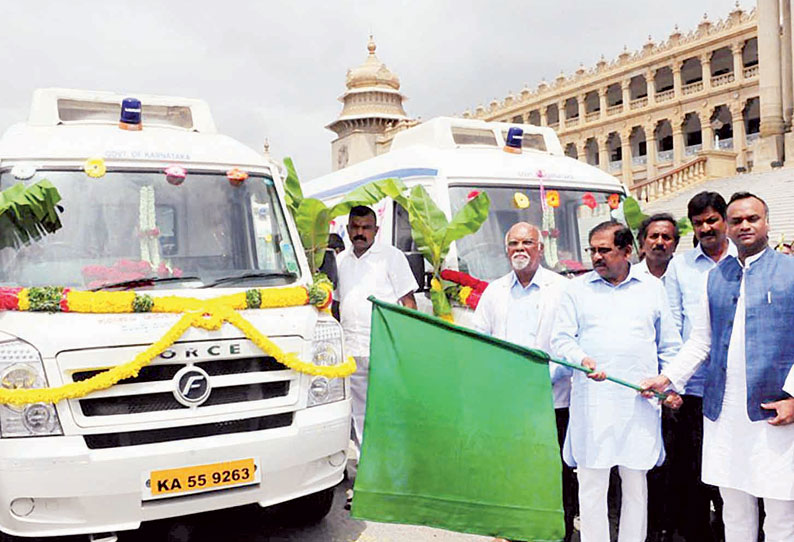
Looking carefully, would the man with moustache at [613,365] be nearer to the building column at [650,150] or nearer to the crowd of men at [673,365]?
the crowd of men at [673,365]

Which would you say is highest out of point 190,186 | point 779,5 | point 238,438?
point 779,5

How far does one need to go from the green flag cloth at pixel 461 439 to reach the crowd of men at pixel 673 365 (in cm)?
29

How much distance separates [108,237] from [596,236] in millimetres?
2826

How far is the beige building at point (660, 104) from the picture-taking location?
48.7 metres

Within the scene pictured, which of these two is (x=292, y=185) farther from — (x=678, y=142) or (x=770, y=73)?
(x=678, y=142)

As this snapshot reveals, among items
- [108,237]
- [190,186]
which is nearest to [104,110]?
[190,186]

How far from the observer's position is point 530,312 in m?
4.33

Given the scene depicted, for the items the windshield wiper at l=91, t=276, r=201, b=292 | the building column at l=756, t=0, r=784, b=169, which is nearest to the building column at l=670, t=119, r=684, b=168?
the building column at l=756, t=0, r=784, b=169

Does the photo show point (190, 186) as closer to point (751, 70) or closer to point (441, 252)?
point (441, 252)

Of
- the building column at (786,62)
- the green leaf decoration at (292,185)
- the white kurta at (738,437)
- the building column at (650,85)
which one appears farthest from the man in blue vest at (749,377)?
the building column at (650,85)

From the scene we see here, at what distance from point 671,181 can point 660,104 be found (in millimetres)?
28040

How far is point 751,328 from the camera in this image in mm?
3346

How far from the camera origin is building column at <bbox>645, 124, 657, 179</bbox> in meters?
53.5

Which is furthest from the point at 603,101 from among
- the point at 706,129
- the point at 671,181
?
the point at 671,181
